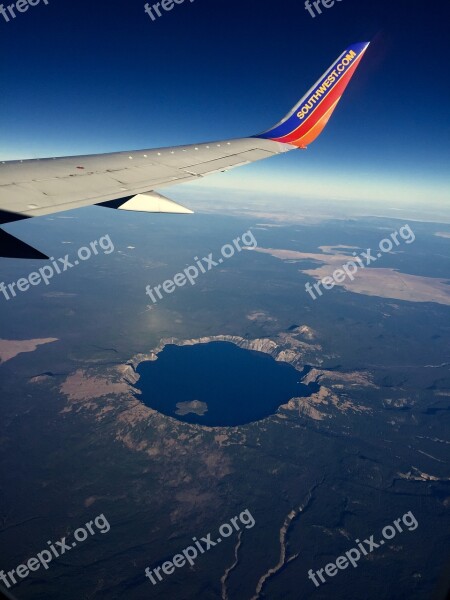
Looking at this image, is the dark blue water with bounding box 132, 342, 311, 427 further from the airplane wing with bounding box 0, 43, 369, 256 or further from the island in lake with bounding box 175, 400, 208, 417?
the airplane wing with bounding box 0, 43, 369, 256

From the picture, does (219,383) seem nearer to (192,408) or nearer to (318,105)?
(192,408)

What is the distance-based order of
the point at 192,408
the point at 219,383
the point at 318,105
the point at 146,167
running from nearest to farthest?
the point at 146,167 < the point at 318,105 < the point at 192,408 < the point at 219,383

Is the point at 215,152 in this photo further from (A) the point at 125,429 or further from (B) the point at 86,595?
(A) the point at 125,429

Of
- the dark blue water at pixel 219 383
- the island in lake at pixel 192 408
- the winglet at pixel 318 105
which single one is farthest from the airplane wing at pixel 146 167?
the island in lake at pixel 192 408

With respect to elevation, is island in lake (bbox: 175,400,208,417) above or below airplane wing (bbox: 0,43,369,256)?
below

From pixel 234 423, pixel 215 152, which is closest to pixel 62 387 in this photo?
pixel 234 423

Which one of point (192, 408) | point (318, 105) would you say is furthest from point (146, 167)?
point (192, 408)

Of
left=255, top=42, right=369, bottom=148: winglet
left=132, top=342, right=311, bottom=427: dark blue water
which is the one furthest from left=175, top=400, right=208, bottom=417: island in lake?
left=255, top=42, right=369, bottom=148: winglet
